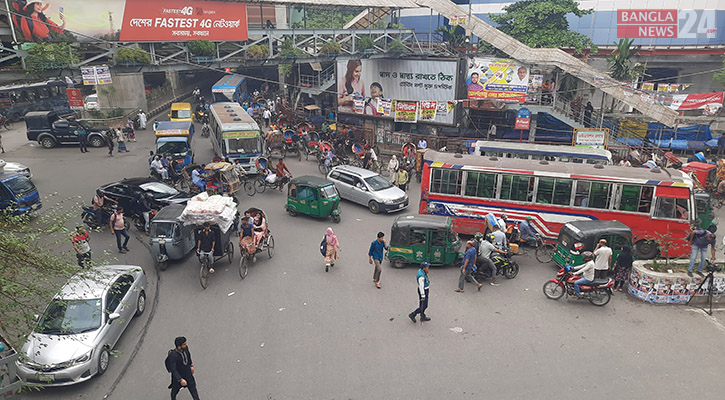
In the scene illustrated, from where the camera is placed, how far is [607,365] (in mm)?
9695

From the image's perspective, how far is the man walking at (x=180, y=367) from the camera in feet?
26.6

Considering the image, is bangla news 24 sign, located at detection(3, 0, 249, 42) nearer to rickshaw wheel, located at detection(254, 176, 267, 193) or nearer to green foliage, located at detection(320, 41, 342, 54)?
green foliage, located at detection(320, 41, 342, 54)

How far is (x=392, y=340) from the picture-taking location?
1055 centimetres

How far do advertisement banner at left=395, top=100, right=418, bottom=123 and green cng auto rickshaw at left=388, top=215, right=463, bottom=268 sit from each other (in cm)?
1656

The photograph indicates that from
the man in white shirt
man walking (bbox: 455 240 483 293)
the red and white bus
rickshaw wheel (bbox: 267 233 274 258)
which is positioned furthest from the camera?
rickshaw wheel (bbox: 267 233 274 258)

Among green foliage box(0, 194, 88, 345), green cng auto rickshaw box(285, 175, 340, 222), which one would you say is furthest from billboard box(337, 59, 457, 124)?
green foliage box(0, 194, 88, 345)

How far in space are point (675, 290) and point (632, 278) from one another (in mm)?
1009

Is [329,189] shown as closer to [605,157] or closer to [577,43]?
[605,157]

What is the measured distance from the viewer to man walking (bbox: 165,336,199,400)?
8094 mm

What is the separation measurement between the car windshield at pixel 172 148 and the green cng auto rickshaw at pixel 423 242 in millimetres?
15521

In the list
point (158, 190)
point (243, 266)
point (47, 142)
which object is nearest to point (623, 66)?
point (243, 266)

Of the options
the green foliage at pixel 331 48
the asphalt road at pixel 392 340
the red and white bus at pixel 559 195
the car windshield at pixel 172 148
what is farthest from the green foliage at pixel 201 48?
the red and white bus at pixel 559 195

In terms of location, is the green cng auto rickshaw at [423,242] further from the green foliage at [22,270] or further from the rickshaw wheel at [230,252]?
the green foliage at [22,270]

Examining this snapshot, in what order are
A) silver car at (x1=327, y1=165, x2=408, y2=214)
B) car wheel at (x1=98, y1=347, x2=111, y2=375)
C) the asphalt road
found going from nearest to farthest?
the asphalt road < car wheel at (x1=98, y1=347, x2=111, y2=375) < silver car at (x1=327, y1=165, x2=408, y2=214)
